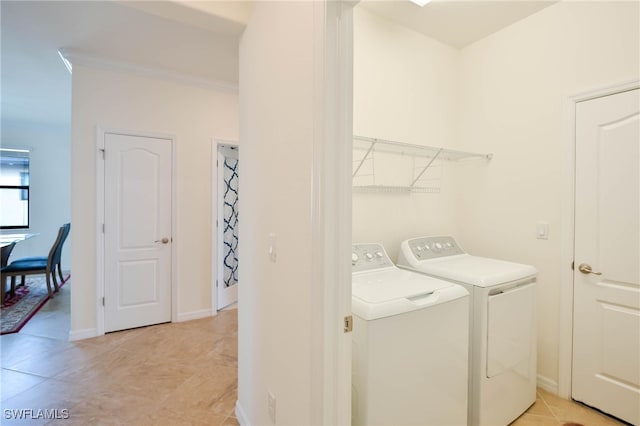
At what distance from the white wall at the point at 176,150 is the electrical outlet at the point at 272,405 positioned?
239 centimetres

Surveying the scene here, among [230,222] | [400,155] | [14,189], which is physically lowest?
[230,222]

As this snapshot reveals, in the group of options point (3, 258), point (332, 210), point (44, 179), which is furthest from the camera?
point (44, 179)

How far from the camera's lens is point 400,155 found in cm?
238

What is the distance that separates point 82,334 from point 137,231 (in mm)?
1081

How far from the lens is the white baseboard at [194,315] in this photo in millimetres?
3391

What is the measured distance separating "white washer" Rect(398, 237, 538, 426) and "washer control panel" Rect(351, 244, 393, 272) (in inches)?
10.2

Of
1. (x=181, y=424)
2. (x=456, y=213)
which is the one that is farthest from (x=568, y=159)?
(x=181, y=424)

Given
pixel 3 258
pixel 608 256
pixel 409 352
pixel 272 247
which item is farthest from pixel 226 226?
pixel 608 256

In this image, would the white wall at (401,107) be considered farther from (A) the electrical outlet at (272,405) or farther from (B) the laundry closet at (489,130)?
(A) the electrical outlet at (272,405)

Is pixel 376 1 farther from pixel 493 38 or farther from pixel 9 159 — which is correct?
pixel 9 159

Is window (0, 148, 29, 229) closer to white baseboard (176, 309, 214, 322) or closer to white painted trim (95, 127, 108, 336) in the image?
white painted trim (95, 127, 108, 336)

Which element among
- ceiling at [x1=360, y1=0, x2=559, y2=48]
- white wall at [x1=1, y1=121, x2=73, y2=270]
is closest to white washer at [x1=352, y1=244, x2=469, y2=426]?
ceiling at [x1=360, y1=0, x2=559, y2=48]

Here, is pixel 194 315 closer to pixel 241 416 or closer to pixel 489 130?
pixel 241 416

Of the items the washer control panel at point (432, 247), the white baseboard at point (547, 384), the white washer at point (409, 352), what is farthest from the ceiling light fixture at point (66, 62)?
the white baseboard at point (547, 384)
